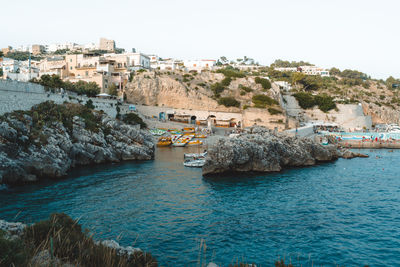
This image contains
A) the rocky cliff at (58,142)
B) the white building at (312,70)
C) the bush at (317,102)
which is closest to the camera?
the rocky cliff at (58,142)

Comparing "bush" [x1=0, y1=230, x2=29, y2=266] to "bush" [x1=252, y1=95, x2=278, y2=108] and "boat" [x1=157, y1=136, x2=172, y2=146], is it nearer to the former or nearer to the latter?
"boat" [x1=157, y1=136, x2=172, y2=146]

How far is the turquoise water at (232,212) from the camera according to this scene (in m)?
13.4

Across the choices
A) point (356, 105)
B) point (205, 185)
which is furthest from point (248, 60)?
point (205, 185)

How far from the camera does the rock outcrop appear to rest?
29531 mm

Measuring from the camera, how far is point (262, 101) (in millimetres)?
62469

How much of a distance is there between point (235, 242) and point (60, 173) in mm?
18141

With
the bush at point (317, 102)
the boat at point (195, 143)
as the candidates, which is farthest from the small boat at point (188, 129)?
the bush at point (317, 102)

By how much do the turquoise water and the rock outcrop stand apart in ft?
6.31

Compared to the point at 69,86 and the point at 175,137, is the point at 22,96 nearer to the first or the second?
the point at 69,86

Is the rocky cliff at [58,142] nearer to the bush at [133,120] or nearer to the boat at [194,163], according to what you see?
the boat at [194,163]

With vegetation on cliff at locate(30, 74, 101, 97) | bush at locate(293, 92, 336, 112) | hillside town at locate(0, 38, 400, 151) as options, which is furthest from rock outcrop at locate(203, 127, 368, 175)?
bush at locate(293, 92, 336, 112)

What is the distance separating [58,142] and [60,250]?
22.9 metres

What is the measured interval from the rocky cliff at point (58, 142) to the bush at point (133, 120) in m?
9.15

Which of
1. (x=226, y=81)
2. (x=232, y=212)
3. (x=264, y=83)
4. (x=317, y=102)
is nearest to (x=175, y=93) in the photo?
(x=226, y=81)
